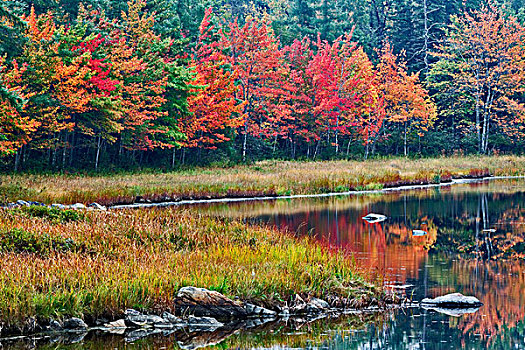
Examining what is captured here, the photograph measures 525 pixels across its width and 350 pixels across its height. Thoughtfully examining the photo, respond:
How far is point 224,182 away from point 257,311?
2306cm

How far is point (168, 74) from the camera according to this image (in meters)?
42.8

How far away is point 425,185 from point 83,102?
18.9 m

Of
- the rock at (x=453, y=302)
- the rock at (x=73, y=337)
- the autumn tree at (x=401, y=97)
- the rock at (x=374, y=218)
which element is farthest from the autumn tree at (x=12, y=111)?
the autumn tree at (x=401, y=97)

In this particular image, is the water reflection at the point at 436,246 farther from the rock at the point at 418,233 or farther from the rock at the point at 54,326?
the rock at the point at 54,326

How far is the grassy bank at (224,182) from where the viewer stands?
26.7 meters

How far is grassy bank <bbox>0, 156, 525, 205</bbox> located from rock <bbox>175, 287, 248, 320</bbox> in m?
14.9

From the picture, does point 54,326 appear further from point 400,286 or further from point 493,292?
point 493,292

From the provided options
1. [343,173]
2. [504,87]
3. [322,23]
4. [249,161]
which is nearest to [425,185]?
[343,173]

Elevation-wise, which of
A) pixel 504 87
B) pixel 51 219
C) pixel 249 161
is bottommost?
pixel 51 219

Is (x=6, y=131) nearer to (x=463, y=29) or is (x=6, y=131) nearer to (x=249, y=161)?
(x=249, y=161)

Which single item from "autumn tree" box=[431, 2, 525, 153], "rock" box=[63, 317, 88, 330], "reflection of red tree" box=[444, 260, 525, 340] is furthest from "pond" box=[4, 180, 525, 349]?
"autumn tree" box=[431, 2, 525, 153]

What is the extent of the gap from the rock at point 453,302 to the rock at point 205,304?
3.05m

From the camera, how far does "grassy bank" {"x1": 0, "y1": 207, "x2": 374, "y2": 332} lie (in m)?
9.27

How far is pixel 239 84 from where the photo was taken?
171ft
